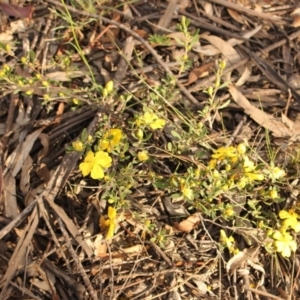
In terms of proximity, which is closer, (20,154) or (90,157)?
(90,157)

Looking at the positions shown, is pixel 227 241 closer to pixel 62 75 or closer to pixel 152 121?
pixel 152 121

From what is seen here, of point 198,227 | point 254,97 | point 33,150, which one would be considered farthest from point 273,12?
point 33,150

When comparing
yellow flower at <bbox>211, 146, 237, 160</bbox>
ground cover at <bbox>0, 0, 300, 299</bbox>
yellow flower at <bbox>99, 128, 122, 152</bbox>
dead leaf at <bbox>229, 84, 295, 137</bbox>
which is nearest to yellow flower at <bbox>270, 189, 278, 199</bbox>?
ground cover at <bbox>0, 0, 300, 299</bbox>

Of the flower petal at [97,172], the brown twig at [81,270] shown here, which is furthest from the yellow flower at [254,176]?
the brown twig at [81,270]

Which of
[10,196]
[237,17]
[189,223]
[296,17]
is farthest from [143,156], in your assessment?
[296,17]

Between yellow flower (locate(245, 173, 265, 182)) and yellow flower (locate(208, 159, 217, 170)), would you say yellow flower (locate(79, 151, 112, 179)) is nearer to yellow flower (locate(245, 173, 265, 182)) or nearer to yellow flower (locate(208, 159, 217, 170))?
yellow flower (locate(208, 159, 217, 170))

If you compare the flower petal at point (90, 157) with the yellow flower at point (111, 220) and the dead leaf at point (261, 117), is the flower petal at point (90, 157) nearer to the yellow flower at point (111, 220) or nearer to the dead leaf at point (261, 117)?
the yellow flower at point (111, 220)
